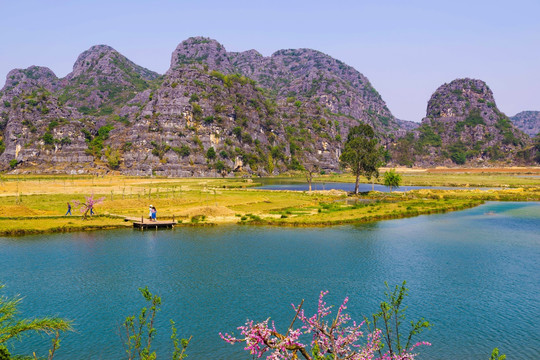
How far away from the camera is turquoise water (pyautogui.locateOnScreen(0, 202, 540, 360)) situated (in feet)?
89.3

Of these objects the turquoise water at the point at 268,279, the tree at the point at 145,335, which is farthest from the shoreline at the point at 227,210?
the tree at the point at 145,335

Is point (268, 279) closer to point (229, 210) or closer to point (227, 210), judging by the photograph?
point (227, 210)

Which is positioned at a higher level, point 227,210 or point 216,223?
point 227,210

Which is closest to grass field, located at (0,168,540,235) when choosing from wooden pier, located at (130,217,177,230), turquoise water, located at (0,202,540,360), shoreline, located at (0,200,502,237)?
shoreline, located at (0,200,502,237)

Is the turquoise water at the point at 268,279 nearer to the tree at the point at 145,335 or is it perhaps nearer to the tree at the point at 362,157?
the tree at the point at 145,335

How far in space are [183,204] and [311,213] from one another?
1236 inches

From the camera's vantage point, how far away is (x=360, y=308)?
31609 mm

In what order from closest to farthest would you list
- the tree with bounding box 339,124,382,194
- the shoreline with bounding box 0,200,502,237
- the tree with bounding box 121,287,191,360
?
the tree with bounding box 121,287,191,360 < the shoreline with bounding box 0,200,502,237 < the tree with bounding box 339,124,382,194

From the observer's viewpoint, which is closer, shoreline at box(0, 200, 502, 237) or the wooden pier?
shoreline at box(0, 200, 502, 237)

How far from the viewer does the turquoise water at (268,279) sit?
2722 centimetres

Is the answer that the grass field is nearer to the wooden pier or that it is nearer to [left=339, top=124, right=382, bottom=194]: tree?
the wooden pier

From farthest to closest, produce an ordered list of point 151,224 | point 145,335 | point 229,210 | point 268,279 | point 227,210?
1. point 229,210
2. point 227,210
3. point 151,224
4. point 268,279
5. point 145,335

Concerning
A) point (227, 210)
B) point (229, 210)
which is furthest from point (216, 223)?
point (229, 210)

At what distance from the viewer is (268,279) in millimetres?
39594
